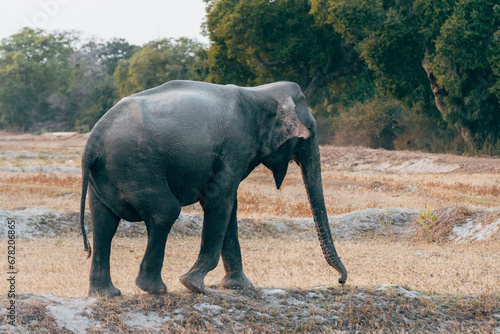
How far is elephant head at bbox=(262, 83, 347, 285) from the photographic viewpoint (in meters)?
7.05

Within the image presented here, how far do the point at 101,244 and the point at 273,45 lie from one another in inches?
1261

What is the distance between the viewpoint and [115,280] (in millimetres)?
8836

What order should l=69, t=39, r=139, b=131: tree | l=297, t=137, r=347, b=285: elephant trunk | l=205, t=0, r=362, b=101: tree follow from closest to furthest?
l=297, t=137, r=347, b=285: elephant trunk < l=205, t=0, r=362, b=101: tree < l=69, t=39, r=139, b=131: tree

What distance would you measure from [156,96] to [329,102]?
46.9 meters

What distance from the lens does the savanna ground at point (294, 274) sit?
6.21 metres

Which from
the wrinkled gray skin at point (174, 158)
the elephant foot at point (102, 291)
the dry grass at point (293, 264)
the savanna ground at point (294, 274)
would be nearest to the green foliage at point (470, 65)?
the savanna ground at point (294, 274)

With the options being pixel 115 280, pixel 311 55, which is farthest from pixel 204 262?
pixel 311 55

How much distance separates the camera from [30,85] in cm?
7656

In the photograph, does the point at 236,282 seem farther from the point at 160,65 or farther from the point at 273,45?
the point at 160,65

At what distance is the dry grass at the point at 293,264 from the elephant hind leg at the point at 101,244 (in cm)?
72

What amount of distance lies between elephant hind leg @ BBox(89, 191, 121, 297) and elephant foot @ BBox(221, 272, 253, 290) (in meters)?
1.28

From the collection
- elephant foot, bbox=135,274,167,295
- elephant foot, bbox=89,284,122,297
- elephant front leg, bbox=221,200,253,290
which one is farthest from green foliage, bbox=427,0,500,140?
elephant foot, bbox=89,284,122,297

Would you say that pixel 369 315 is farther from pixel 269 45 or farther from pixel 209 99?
pixel 269 45

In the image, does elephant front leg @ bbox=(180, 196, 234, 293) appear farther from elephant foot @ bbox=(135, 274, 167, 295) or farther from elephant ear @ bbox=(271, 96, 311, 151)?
elephant ear @ bbox=(271, 96, 311, 151)
